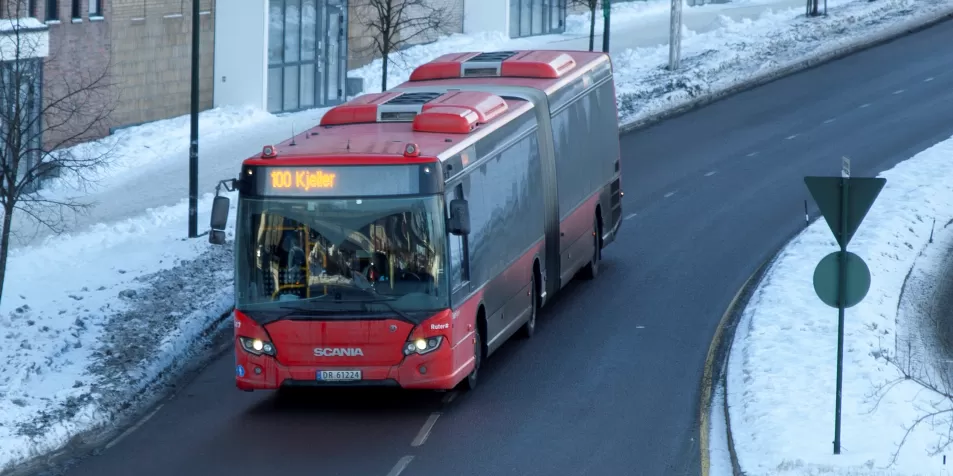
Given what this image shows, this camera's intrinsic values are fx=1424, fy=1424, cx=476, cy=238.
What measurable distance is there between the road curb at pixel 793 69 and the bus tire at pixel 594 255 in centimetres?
1106

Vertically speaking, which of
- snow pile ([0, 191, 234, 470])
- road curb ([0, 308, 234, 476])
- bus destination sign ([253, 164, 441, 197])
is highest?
bus destination sign ([253, 164, 441, 197])

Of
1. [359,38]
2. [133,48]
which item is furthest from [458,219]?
[359,38]

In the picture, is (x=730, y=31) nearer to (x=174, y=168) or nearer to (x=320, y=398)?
(x=174, y=168)

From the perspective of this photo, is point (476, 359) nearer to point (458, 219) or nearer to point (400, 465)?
point (458, 219)

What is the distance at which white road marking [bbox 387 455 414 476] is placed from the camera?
1259 cm

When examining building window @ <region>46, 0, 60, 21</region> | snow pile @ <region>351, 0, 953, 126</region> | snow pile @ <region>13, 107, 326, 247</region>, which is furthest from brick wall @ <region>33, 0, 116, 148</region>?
snow pile @ <region>351, 0, 953, 126</region>

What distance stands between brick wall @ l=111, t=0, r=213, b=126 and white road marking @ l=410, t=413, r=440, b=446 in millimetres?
19055

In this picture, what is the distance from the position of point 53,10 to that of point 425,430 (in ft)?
64.2

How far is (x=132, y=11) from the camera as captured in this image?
1267 inches

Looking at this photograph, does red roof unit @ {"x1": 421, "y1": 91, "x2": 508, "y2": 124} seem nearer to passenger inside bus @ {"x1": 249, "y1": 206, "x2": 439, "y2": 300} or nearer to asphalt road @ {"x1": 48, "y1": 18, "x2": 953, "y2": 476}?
passenger inside bus @ {"x1": 249, "y1": 206, "x2": 439, "y2": 300}

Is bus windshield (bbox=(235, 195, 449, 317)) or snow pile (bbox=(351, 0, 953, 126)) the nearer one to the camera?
bus windshield (bbox=(235, 195, 449, 317))

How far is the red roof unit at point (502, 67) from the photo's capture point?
63.1 ft

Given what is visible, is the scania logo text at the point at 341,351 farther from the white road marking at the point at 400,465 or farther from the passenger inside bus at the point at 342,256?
the white road marking at the point at 400,465

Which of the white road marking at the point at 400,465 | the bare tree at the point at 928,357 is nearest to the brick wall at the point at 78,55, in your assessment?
the bare tree at the point at 928,357
